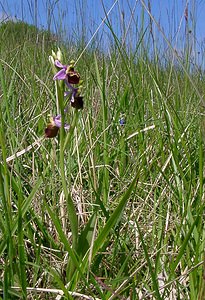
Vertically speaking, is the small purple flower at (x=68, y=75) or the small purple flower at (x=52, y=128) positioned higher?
the small purple flower at (x=68, y=75)

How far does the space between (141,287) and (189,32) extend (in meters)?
0.89

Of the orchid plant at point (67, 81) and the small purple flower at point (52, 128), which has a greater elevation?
the orchid plant at point (67, 81)

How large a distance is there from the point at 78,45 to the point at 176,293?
2061 millimetres

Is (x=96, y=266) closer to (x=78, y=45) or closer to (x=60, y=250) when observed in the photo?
(x=60, y=250)

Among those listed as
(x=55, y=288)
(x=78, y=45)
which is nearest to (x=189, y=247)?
(x=55, y=288)

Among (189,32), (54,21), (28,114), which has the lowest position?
(28,114)

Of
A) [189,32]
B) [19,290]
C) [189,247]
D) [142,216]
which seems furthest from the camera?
[189,32]

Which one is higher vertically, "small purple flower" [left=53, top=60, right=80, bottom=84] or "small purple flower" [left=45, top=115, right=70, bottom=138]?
"small purple flower" [left=53, top=60, right=80, bottom=84]

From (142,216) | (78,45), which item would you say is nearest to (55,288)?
(142,216)

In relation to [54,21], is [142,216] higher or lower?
lower

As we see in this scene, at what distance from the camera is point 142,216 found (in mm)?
937

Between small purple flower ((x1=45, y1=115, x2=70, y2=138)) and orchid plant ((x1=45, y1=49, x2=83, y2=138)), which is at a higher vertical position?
orchid plant ((x1=45, y1=49, x2=83, y2=138))

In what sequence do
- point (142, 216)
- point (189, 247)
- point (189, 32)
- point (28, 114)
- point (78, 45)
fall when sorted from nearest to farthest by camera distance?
point (189, 247) < point (142, 216) < point (189, 32) < point (28, 114) < point (78, 45)

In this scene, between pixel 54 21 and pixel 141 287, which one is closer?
pixel 141 287
